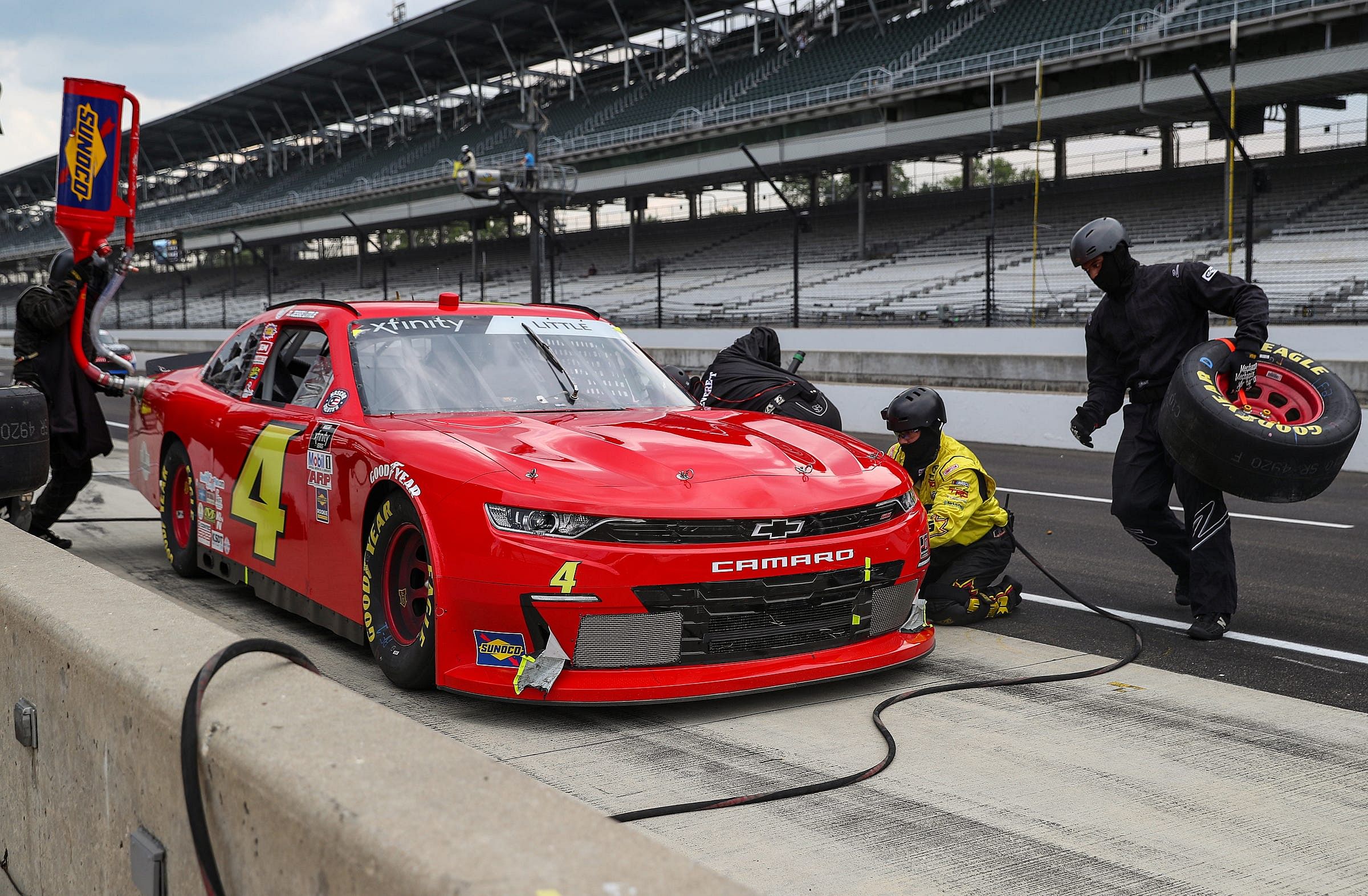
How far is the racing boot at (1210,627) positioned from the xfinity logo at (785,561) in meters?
2.01

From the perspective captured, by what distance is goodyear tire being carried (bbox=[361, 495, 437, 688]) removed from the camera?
4359 mm

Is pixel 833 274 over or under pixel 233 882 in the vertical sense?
over

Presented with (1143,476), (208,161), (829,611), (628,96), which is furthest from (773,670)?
(208,161)

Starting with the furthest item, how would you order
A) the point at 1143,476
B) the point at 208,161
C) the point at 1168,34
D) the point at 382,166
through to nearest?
the point at 208,161
the point at 382,166
the point at 1168,34
the point at 1143,476

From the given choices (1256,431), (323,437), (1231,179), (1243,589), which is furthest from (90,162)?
(1231,179)

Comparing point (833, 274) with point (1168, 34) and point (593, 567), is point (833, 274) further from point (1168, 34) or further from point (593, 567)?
point (593, 567)

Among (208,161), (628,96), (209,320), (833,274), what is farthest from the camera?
(208,161)

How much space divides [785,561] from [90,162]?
6144 millimetres

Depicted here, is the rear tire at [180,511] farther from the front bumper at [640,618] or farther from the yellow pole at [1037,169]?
the yellow pole at [1037,169]

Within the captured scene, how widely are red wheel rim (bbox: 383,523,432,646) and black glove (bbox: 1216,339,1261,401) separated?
3455mm

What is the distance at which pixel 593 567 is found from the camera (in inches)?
156

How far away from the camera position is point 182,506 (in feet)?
21.6

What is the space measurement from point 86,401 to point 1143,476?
5.86 m

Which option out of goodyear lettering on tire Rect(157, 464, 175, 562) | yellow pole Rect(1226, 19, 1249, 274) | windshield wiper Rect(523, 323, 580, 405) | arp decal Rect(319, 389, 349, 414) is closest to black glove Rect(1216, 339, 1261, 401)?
windshield wiper Rect(523, 323, 580, 405)
